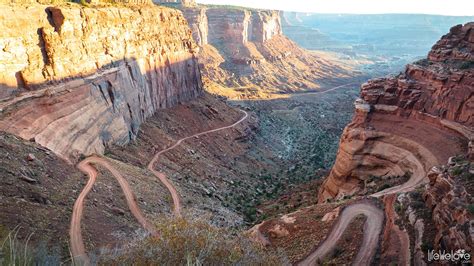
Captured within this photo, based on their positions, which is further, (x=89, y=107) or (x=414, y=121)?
(x=89, y=107)

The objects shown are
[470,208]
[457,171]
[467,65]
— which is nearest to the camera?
[470,208]

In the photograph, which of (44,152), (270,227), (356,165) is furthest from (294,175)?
(44,152)

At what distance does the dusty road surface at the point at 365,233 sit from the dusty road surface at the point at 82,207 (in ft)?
30.7

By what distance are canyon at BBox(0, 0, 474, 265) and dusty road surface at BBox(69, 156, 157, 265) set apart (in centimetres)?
13

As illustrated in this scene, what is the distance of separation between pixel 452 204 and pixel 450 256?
346 cm

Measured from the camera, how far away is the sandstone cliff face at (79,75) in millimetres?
33938

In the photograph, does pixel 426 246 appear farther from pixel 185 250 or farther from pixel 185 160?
pixel 185 160

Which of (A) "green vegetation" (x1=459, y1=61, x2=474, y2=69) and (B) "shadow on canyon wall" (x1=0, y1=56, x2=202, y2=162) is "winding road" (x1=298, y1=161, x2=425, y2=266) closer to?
(A) "green vegetation" (x1=459, y1=61, x2=474, y2=69)

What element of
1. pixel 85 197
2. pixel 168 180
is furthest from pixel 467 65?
pixel 85 197

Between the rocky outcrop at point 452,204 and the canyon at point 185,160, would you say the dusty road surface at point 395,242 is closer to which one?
the canyon at point 185,160

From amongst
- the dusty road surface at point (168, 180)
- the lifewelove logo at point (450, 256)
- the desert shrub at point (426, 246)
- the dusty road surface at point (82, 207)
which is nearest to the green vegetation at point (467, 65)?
the desert shrub at point (426, 246)

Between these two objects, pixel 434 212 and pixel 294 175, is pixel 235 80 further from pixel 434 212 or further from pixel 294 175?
pixel 434 212

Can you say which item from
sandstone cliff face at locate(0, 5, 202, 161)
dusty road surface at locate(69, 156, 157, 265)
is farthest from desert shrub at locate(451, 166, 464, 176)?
sandstone cliff face at locate(0, 5, 202, 161)

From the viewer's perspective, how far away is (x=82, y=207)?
27219 mm
